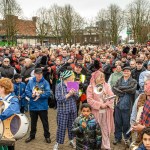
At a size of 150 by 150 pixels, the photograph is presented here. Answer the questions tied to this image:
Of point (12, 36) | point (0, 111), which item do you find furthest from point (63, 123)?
point (12, 36)

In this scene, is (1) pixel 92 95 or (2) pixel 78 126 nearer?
(2) pixel 78 126

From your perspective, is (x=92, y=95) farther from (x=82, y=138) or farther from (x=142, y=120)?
(x=142, y=120)

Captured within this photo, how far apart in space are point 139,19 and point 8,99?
46277 millimetres

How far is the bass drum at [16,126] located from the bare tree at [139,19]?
44835 millimetres

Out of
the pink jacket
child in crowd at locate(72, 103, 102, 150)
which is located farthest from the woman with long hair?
child in crowd at locate(72, 103, 102, 150)

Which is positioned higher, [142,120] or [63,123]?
[142,120]

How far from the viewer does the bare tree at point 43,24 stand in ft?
185

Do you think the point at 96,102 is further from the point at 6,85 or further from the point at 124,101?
the point at 6,85

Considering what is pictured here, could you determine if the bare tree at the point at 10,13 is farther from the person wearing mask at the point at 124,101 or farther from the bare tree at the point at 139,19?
the person wearing mask at the point at 124,101

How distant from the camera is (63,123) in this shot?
661 centimetres

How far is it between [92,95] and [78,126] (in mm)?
1250

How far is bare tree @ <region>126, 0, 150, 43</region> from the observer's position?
158ft

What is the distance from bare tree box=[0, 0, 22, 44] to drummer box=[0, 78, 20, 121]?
124 feet

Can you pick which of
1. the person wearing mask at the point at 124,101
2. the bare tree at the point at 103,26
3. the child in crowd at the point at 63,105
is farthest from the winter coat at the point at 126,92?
the bare tree at the point at 103,26
